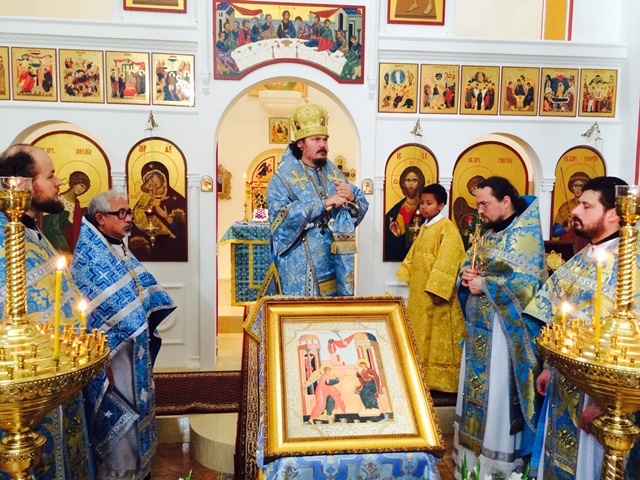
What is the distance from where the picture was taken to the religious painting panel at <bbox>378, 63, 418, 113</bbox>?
21.0ft

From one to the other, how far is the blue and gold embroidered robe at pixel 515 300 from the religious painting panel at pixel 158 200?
3.80 meters

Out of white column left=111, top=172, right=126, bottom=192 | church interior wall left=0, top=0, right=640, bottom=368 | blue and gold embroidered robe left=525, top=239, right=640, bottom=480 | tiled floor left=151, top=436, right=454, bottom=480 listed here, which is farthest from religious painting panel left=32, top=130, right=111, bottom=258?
blue and gold embroidered robe left=525, top=239, right=640, bottom=480

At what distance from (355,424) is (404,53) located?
5.31m

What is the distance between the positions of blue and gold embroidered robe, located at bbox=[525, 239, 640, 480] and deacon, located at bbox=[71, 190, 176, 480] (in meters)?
2.43

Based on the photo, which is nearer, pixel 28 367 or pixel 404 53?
pixel 28 367

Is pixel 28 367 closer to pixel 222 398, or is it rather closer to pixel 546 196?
pixel 222 398

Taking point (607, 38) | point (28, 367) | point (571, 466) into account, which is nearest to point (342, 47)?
point (607, 38)

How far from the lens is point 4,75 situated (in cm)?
595

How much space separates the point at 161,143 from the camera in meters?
6.24

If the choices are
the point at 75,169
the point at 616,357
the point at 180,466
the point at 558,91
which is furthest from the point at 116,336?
the point at 558,91

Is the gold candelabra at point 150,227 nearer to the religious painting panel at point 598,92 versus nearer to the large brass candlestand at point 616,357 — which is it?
the large brass candlestand at point 616,357

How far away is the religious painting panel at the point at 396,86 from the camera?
21.0ft

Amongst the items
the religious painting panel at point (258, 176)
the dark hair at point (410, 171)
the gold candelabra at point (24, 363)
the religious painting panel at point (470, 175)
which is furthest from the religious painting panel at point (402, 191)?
the religious painting panel at point (258, 176)

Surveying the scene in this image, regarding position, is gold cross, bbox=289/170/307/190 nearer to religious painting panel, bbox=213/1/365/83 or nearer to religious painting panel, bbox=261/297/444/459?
religious painting panel, bbox=261/297/444/459
